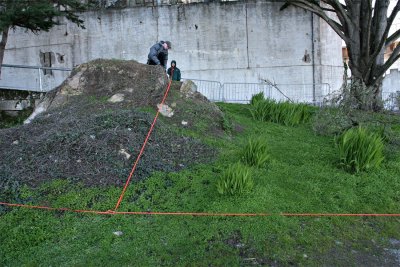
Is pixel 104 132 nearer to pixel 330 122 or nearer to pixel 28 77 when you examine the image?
pixel 330 122

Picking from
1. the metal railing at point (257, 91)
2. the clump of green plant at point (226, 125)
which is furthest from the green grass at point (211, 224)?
the metal railing at point (257, 91)

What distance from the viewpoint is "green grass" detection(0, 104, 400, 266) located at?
4125 millimetres

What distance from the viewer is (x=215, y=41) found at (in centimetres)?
1570

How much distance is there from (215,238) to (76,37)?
1393 cm

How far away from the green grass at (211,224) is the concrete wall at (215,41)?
9668 mm

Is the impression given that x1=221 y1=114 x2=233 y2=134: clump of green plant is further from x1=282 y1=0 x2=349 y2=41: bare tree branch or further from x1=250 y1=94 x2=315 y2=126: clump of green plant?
x1=282 y1=0 x2=349 y2=41: bare tree branch

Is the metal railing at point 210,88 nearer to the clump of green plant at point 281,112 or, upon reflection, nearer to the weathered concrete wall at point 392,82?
the clump of green plant at point 281,112

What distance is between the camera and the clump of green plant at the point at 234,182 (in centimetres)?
499

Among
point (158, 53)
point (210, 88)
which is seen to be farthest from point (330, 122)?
point (210, 88)

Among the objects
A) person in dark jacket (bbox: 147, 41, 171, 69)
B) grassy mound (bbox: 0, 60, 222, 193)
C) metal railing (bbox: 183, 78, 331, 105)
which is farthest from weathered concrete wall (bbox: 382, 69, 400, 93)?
grassy mound (bbox: 0, 60, 222, 193)

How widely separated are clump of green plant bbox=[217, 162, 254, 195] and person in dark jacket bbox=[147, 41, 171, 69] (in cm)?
599

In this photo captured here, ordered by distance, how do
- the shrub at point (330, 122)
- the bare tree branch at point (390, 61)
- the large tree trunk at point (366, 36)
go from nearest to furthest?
the shrub at point (330, 122) → the bare tree branch at point (390, 61) → the large tree trunk at point (366, 36)

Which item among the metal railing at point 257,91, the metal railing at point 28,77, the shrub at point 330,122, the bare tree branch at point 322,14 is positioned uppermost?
the bare tree branch at point 322,14

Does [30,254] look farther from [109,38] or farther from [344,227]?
[109,38]
